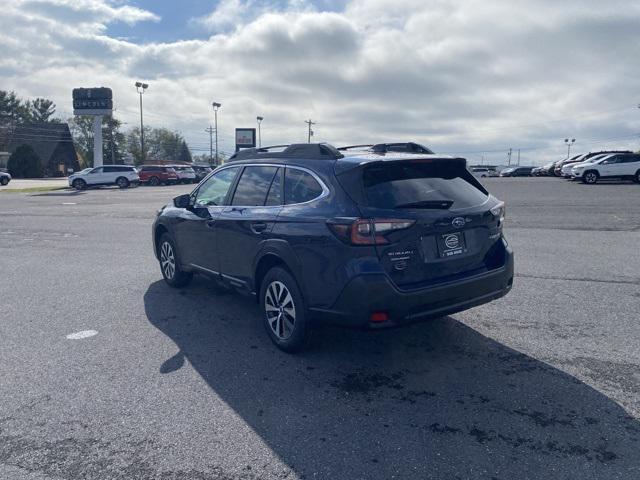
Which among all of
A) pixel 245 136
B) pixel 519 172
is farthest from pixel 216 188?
pixel 519 172

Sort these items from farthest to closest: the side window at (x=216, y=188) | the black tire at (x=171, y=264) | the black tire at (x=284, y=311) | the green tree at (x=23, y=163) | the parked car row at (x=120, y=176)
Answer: the green tree at (x=23, y=163), the parked car row at (x=120, y=176), the black tire at (x=171, y=264), the side window at (x=216, y=188), the black tire at (x=284, y=311)

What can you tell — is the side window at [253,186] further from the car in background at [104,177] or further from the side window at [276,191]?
the car in background at [104,177]

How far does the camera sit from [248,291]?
4984mm

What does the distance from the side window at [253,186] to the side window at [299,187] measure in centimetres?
27

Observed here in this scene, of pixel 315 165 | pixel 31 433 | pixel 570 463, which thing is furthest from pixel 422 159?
pixel 31 433

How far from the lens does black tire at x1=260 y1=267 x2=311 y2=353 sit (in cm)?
422

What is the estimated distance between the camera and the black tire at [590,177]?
97.3 feet

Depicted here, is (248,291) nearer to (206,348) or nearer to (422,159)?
(206,348)

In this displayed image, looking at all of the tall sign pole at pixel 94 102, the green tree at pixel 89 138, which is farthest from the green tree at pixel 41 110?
the tall sign pole at pixel 94 102

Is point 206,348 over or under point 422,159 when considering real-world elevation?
under

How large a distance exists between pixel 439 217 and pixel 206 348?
2.41 meters

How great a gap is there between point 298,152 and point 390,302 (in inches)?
68.9

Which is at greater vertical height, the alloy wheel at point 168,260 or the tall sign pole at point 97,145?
the tall sign pole at point 97,145

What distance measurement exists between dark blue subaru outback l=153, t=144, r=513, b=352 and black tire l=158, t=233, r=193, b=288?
1.69 meters
